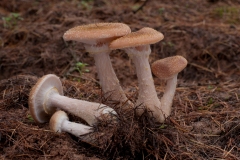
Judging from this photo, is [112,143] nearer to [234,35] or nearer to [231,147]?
[231,147]

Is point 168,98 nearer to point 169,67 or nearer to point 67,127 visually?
point 169,67

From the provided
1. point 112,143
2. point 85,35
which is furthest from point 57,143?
point 85,35

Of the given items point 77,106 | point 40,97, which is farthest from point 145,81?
point 40,97

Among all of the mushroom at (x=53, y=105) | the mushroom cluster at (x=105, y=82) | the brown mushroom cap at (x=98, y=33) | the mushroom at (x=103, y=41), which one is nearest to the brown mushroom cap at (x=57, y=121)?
the mushroom cluster at (x=105, y=82)

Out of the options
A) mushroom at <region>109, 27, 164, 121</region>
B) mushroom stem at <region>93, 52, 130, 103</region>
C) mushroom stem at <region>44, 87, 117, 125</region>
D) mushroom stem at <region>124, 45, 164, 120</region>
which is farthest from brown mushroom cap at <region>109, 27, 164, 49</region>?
mushroom stem at <region>44, 87, 117, 125</region>

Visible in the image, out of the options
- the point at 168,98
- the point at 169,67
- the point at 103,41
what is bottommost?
the point at 168,98

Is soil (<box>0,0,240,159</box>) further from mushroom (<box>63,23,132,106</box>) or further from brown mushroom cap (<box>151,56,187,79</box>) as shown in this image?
brown mushroom cap (<box>151,56,187,79</box>)

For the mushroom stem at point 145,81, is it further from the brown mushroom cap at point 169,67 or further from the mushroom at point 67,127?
the mushroom at point 67,127
